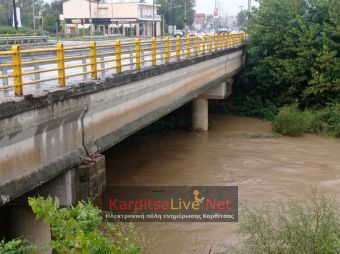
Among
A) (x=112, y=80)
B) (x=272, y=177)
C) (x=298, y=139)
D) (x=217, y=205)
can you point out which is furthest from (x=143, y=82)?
(x=298, y=139)

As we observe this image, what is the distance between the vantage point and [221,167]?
1659 centimetres

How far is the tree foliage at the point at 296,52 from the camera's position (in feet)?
78.4

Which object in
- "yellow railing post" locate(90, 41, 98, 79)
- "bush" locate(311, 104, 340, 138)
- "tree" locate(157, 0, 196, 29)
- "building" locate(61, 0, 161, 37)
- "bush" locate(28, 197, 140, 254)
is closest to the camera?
"bush" locate(28, 197, 140, 254)

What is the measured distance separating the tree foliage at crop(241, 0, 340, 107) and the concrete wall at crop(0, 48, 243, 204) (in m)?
11.2

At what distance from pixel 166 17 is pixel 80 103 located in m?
84.7

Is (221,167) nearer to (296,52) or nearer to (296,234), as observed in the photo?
(296,234)

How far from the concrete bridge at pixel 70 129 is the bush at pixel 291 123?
8673 millimetres

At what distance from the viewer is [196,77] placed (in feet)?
60.9

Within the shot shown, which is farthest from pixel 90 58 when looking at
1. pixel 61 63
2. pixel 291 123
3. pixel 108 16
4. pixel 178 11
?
pixel 178 11

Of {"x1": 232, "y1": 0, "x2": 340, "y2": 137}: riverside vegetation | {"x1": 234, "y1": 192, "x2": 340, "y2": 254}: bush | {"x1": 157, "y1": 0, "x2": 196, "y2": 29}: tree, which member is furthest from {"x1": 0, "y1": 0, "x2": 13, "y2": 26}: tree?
{"x1": 234, "y1": 192, "x2": 340, "y2": 254}: bush

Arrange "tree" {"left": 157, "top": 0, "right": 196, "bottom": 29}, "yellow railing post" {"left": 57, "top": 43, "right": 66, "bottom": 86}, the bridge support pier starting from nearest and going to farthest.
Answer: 1. the bridge support pier
2. "yellow railing post" {"left": 57, "top": 43, "right": 66, "bottom": 86}
3. "tree" {"left": 157, "top": 0, "right": 196, "bottom": 29}

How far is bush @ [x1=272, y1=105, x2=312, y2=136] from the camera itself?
2148 centimetres

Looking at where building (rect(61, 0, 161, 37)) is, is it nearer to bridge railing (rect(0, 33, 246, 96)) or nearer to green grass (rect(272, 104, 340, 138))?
bridge railing (rect(0, 33, 246, 96))

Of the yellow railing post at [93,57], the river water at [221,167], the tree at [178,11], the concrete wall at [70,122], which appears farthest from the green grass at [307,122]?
the tree at [178,11]
